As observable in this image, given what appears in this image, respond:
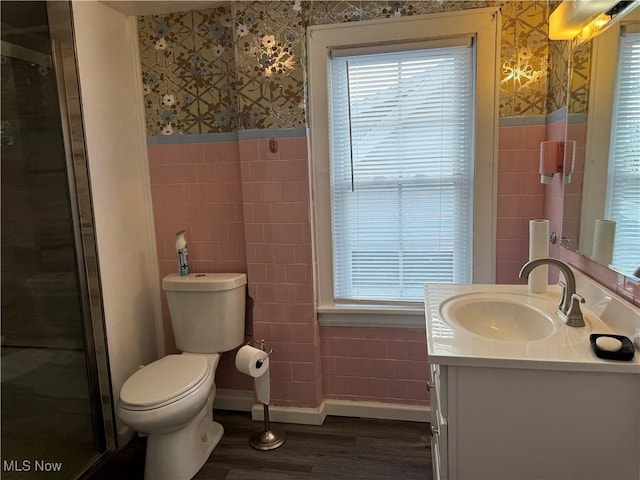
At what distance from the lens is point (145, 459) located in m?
2.15

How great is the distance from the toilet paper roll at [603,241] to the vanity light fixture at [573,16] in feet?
2.28

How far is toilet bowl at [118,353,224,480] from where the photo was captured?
6.12ft

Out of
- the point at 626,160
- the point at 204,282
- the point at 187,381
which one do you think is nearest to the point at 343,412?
the point at 187,381

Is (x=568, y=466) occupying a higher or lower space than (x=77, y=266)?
lower

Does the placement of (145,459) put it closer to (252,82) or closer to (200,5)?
(252,82)

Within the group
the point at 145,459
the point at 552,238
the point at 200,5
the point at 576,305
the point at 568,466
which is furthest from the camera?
the point at 200,5

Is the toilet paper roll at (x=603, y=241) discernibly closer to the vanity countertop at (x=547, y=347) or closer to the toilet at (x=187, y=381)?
the vanity countertop at (x=547, y=347)

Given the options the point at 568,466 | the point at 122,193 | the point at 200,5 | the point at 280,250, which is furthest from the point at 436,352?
the point at 200,5

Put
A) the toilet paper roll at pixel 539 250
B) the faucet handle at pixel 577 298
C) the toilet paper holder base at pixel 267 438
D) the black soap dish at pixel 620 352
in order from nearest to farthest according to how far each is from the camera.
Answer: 1. the black soap dish at pixel 620 352
2. the faucet handle at pixel 577 298
3. the toilet paper roll at pixel 539 250
4. the toilet paper holder base at pixel 267 438

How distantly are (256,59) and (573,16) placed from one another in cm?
138

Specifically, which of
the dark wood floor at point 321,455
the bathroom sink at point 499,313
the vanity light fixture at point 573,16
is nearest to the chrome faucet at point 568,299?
the bathroom sink at point 499,313

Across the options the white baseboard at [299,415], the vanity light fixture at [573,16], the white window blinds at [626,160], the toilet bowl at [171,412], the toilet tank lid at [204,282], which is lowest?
the white baseboard at [299,415]

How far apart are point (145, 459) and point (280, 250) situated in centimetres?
121

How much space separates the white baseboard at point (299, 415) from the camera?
2441 mm
